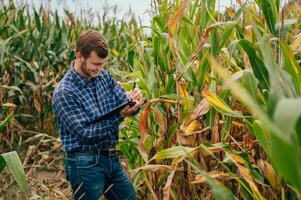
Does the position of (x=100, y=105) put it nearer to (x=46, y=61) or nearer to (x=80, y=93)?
(x=80, y=93)

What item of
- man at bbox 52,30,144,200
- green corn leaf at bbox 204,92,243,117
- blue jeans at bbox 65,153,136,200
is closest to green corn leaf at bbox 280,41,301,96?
green corn leaf at bbox 204,92,243,117

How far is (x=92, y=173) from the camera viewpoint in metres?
2.52

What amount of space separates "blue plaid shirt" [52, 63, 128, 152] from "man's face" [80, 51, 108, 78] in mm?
62

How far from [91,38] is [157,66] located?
392 mm

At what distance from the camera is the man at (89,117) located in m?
2.45

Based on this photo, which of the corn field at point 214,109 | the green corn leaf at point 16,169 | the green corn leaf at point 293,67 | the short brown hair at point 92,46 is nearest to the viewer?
the corn field at point 214,109

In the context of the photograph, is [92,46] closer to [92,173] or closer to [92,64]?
[92,64]

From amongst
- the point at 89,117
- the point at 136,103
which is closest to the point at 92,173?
the point at 89,117

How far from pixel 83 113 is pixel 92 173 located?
0.94ft

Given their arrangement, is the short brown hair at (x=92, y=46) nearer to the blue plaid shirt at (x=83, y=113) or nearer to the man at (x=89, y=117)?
the man at (x=89, y=117)

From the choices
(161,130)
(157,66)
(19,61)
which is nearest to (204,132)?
(161,130)

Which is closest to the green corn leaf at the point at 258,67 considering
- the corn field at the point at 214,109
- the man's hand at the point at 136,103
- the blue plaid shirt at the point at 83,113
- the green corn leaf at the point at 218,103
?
the corn field at the point at 214,109

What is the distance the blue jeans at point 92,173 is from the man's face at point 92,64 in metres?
0.38

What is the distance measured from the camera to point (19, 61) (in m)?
5.30
